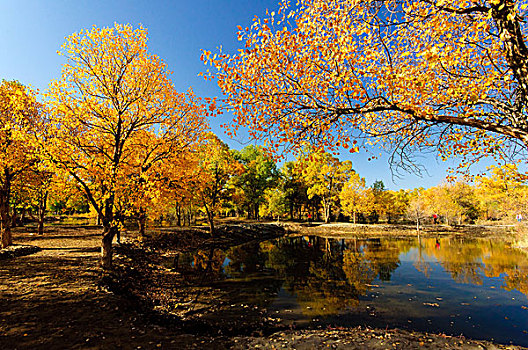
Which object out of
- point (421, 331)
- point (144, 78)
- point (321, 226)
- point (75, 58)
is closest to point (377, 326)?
point (421, 331)

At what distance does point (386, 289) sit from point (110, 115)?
17.7 m

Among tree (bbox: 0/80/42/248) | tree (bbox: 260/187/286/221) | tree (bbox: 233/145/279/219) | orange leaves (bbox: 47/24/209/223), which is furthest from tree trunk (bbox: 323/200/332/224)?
tree (bbox: 0/80/42/248)

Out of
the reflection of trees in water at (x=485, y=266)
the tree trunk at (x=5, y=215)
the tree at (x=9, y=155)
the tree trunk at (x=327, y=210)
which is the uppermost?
the tree at (x=9, y=155)

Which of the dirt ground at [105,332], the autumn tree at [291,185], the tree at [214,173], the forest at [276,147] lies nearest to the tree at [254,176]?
the autumn tree at [291,185]

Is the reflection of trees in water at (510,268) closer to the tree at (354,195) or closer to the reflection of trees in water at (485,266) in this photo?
the reflection of trees in water at (485,266)

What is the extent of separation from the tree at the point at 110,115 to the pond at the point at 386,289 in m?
7.49

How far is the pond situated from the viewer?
926cm

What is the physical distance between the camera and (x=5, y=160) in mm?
13438

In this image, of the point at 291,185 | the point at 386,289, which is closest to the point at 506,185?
the point at 386,289

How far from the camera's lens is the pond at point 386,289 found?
9.26m

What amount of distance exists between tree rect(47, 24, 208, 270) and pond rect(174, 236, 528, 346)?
7487mm

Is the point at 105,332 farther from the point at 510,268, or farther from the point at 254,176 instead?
the point at 254,176

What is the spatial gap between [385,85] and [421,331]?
873 cm

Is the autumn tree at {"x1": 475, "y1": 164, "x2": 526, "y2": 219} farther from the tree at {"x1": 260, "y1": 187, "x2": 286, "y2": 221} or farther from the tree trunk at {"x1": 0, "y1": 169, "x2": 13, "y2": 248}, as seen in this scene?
the tree at {"x1": 260, "y1": 187, "x2": 286, "y2": 221}
